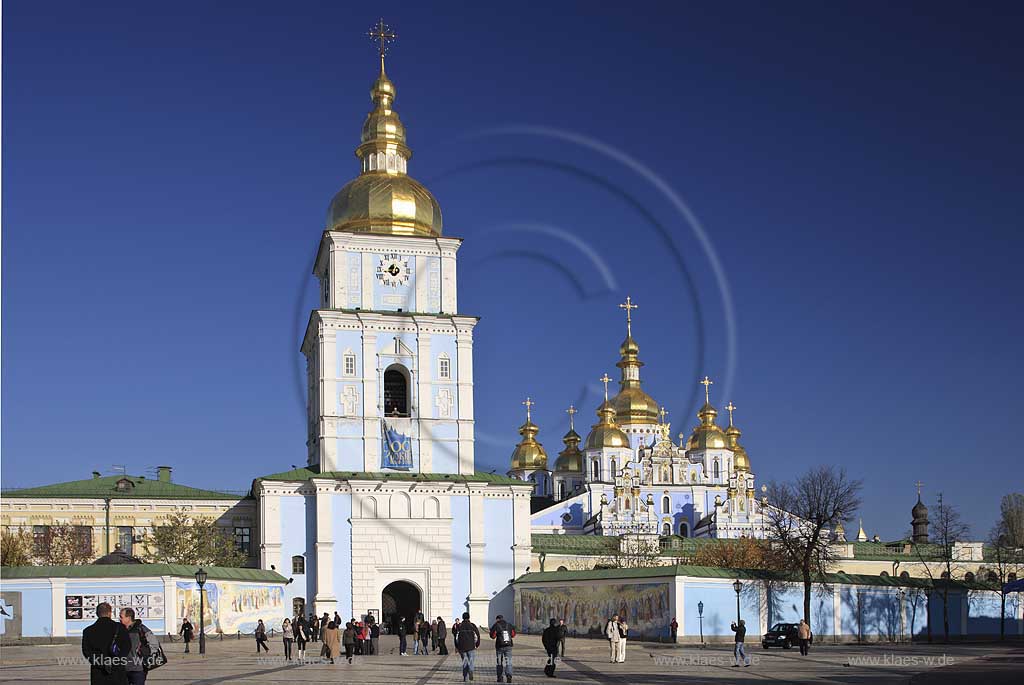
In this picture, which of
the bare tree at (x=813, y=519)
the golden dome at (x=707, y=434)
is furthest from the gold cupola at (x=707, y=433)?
the bare tree at (x=813, y=519)

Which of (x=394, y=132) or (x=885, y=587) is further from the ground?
(x=394, y=132)

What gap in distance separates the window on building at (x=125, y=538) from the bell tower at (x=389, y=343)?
8.94m

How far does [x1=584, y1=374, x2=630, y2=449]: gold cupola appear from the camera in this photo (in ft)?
370

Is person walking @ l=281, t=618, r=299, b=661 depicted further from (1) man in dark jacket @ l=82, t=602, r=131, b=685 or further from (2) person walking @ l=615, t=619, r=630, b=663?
(1) man in dark jacket @ l=82, t=602, r=131, b=685

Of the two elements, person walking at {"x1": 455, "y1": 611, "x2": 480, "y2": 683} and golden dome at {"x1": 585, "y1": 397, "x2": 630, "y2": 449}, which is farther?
golden dome at {"x1": 585, "y1": 397, "x2": 630, "y2": 449}

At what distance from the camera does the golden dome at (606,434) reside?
112625 mm

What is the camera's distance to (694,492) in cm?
11075

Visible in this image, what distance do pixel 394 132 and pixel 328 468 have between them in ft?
56.7

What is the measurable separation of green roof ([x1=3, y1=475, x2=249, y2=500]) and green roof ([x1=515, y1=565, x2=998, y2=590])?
16.4 meters

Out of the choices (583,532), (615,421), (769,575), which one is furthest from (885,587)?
(615,421)

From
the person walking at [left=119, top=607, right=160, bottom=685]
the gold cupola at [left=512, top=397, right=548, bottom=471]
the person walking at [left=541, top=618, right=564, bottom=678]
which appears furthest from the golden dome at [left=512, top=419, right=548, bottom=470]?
the person walking at [left=119, top=607, right=160, bottom=685]

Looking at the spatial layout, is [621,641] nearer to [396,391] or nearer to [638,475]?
[396,391]

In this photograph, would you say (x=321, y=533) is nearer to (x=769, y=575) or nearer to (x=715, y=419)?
(x=769, y=575)

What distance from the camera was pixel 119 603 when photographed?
48.2 meters
